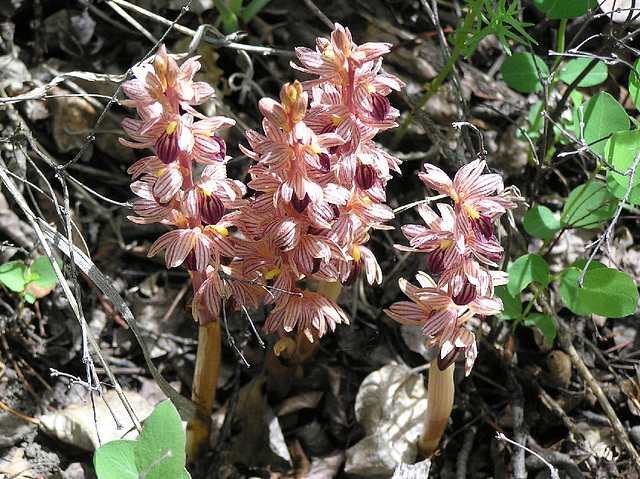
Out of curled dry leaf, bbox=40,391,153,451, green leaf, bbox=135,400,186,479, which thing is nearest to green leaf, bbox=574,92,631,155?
green leaf, bbox=135,400,186,479

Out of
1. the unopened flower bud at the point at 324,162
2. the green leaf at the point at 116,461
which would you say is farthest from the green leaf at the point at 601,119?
the green leaf at the point at 116,461

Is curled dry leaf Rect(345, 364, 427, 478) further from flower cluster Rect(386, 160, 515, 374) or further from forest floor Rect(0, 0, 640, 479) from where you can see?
flower cluster Rect(386, 160, 515, 374)

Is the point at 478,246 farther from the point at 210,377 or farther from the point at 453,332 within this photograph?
the point at 210,377

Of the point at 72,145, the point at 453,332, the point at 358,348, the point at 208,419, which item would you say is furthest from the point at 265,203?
the point at 72,145

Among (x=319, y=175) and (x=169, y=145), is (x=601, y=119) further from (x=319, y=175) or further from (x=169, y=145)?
→ (x=169, y=145)

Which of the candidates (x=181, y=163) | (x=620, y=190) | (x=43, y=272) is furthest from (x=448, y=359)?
(x=43, y=272)

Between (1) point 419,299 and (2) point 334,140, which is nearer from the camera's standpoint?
(2) point 334,140

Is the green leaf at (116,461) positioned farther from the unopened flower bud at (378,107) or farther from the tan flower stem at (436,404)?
the unopened flower bud at (378,107)
